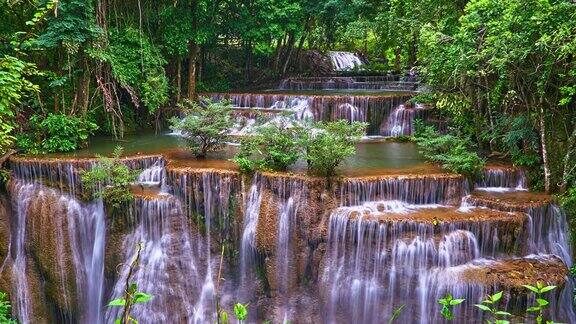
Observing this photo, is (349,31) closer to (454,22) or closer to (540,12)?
(454,22)

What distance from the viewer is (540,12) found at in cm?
841

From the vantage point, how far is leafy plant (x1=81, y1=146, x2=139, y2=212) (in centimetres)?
937

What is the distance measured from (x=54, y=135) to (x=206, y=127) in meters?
3.89

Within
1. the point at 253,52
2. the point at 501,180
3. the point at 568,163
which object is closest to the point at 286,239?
the point at 501,180

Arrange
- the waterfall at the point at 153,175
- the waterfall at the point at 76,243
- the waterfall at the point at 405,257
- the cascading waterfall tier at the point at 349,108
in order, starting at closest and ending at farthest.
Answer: the waterfall at the point at 405,257 < the waterfall at the point at 76,243 < the waterfall at the point at 153,175 < the cascading waterfall tier at the point at 349,108

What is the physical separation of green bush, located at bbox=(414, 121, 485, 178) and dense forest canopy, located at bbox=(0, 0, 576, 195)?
973mm

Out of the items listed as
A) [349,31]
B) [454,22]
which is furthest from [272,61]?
[454,22]

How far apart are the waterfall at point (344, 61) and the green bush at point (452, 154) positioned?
1200 cm

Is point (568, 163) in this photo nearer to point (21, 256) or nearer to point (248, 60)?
point (21, 256)

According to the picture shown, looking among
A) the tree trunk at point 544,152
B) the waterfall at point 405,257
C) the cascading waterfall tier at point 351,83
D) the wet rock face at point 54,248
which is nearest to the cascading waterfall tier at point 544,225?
the waterfall at point 405,257

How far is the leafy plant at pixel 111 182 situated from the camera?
30.7 ft

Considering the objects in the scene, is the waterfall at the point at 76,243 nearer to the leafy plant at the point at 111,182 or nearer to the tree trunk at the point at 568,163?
the leafy plant at the point at 111,182

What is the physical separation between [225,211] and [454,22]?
7614 mm

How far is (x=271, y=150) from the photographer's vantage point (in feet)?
31.4
